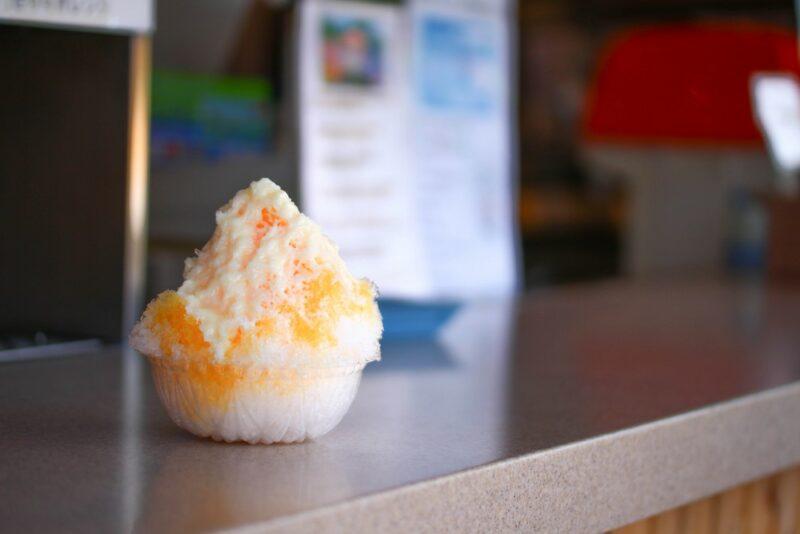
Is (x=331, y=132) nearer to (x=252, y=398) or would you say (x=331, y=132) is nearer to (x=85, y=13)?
(x=85, y=13)

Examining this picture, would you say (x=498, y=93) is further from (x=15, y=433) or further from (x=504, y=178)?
(x=15, y=433)

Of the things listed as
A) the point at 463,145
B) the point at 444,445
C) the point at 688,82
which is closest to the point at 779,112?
the point at 688,82

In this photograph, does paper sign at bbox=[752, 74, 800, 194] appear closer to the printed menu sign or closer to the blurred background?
the blurred background

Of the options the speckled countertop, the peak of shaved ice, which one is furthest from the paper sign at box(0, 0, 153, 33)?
the peak of shaved ice

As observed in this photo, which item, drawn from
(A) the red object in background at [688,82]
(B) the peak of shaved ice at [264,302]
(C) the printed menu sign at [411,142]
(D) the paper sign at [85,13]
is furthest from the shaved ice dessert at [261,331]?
(A) the red object in background at [688,82]

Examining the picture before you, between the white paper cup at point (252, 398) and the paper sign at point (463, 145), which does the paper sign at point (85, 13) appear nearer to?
the white paper cup at point (252, 398)

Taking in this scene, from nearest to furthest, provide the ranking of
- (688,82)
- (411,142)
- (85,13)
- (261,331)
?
1. (261,331)
2. (85,13)
3. (688,82)
4. (411,142)

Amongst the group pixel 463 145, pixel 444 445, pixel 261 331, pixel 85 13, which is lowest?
pixel 444 445
